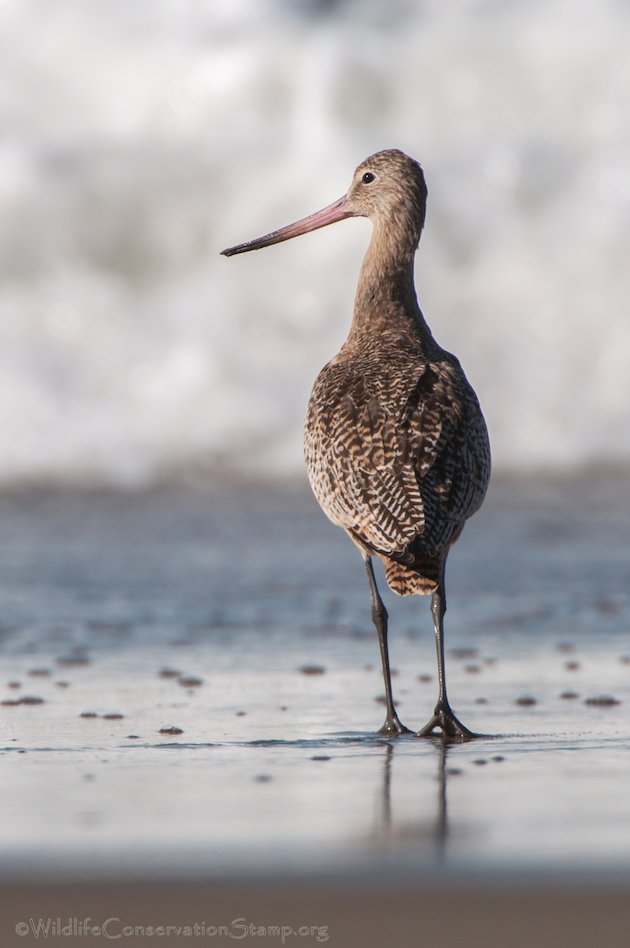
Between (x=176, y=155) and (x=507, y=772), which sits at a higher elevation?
(x=176, y=155)

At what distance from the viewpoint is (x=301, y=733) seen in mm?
4711

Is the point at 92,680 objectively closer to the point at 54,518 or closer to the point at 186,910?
the point at 186,910

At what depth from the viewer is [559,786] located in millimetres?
3795

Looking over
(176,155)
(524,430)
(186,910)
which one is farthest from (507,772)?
(176,155)

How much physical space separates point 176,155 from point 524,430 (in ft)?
11.7

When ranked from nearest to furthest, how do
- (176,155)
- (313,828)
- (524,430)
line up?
1. (313,828)
2. (524,430)
3. (176,155)

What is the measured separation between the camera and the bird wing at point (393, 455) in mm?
4805

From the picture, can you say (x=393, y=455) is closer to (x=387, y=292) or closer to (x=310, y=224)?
(x=387, y=292)

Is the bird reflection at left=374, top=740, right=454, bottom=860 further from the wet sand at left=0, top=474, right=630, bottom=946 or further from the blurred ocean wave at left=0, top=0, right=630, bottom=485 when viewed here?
the blurred ocean wave at left=0, top=0, right=630, bottom=485

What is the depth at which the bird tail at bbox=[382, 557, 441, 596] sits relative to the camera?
479 centimetres

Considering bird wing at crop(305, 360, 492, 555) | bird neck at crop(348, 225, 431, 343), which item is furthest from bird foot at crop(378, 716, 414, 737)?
bird neck at crop(348, 225, 431, 343)

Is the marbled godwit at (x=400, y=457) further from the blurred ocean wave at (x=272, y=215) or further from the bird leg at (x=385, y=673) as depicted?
the blurred ocean wave at (x=272, y=215)

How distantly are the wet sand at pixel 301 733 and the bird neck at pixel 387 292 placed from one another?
1.14m

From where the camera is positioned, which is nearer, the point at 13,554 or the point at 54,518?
the point at 13,554
